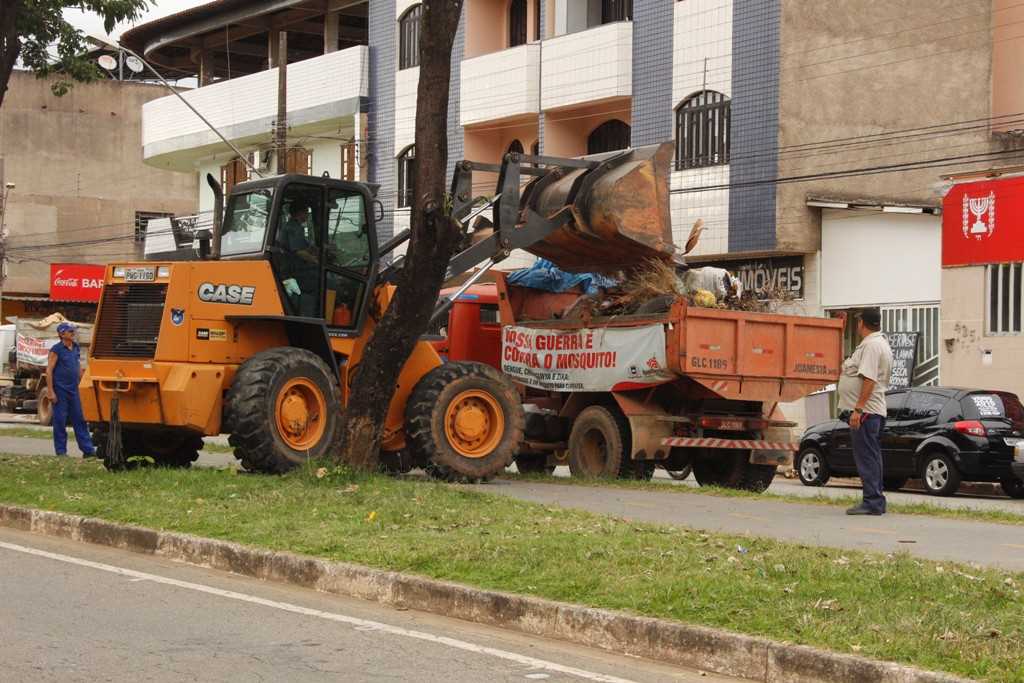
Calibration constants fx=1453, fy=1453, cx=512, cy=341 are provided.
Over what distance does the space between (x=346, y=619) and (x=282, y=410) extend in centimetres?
638

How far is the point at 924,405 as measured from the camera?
72.6ft

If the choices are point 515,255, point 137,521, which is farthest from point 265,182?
point 515,255

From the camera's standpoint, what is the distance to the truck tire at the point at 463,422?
1544 centimetres

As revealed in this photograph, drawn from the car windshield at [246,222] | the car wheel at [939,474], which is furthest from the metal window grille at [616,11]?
the car windshield at [246,222]

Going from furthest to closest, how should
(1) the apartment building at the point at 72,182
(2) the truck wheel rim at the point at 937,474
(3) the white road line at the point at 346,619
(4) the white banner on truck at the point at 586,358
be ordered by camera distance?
(1) the apartment building at the point at 72,182, (2) the truck wheel rim at the point at 937,474, (4) the white banner on truck at the point at 586,358, (3) the white road line at the point at 346,619

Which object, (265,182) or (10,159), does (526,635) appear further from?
(10,159)

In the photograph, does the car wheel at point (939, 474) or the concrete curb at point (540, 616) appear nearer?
the concrete curb at point (540, 616)

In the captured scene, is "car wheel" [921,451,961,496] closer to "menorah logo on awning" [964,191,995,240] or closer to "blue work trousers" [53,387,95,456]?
"menorah logo on awning" [964,191,995,240]

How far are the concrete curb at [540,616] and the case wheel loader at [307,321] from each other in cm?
299

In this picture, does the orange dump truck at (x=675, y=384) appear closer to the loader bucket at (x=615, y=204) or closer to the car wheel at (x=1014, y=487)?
the loader bucket at (x=615, y=204)

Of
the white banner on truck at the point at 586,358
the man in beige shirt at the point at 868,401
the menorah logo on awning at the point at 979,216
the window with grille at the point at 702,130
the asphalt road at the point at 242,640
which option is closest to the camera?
the asphalt road at the point at 242,640

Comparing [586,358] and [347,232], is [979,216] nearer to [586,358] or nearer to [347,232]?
[586,358]

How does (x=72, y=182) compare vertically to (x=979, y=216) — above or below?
above

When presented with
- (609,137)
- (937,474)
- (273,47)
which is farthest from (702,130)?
(273,47)
